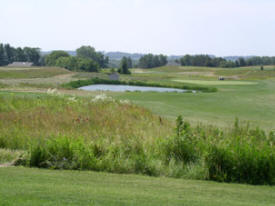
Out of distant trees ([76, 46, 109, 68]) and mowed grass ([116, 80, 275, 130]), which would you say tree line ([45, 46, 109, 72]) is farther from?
mowed grass ([116, 80, 275, 130])

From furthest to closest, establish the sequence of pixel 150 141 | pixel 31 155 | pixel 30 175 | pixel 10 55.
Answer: pixel 10 55
pixel 150 141
pixel 31 155
pixel 30 175

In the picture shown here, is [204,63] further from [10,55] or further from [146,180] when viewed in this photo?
[146,180]

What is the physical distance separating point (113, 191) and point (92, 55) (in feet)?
600

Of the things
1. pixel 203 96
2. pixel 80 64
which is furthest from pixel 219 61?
pixel 203 96

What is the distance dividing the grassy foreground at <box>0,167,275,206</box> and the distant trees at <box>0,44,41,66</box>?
14331cm

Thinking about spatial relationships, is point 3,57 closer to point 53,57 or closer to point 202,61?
point 53,57

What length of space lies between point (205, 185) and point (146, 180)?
1136 mm

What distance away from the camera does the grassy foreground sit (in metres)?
4.95

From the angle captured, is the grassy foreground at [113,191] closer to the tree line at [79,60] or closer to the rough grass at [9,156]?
the rough grass at [9,156]

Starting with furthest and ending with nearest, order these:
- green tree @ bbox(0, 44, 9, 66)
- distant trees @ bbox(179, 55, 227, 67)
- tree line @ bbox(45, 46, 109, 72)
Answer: distant trees @ bbox(179, 55, 227, 67) → green tree @ bbox(0, 44, 9, 66) → tree line @ bbox(45, 46, 109, 72)

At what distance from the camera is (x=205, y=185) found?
22.9 feet

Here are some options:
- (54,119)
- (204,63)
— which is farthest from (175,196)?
(204,63)

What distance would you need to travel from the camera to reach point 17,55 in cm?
14762

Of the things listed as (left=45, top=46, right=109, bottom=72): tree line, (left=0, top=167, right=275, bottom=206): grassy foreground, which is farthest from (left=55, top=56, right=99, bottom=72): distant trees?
(left=0, top=167, right=275, bottom=206): grassy foreground
